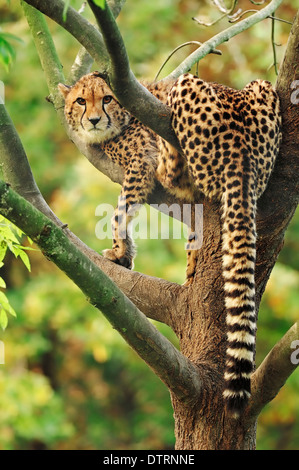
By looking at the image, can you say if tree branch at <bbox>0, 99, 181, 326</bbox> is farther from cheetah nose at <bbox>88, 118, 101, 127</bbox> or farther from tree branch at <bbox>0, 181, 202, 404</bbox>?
cheetah nose at <bbox>88, 118, 101, 127</bbox>

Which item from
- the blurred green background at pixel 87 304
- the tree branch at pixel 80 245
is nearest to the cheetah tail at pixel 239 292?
the tree branch at pixel 80 245

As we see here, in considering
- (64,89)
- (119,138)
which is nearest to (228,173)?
(119,138)

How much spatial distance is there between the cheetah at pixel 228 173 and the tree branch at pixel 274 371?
93 mm

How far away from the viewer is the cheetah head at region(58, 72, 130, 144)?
5.01 metres

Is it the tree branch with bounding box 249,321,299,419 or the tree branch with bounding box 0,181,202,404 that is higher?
the tree branch with bounding box 0,181,202,404

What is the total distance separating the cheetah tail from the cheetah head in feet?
4.83

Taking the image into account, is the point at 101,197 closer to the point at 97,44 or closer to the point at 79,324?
the point at 79,324

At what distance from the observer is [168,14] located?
13.7 metres

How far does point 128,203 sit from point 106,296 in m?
1.64

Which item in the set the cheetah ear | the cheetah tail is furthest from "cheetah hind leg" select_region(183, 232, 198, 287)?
the cheetah ear

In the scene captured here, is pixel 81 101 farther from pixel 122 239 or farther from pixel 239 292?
pixel 239 292

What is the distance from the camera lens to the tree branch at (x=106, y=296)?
286cm

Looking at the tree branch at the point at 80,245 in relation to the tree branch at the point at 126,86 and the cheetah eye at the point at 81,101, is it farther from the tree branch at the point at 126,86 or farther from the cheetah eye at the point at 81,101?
the cheetah eye at the point at 81,101
